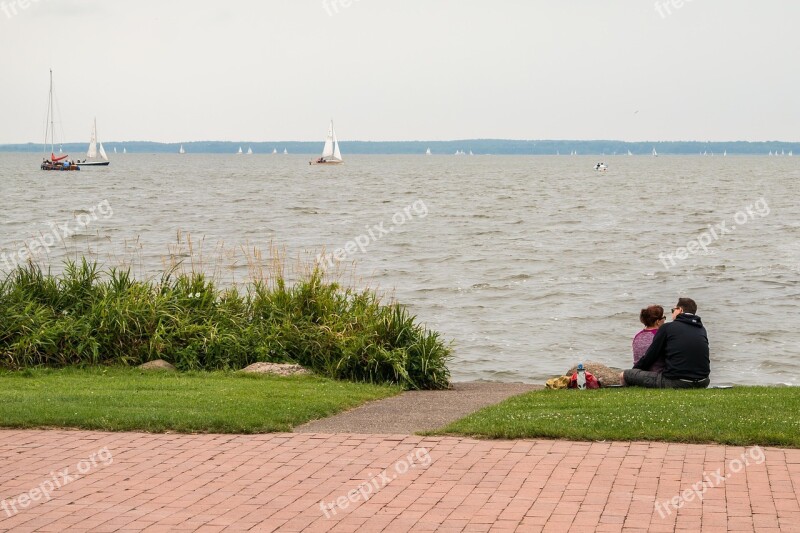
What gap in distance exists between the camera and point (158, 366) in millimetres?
13133

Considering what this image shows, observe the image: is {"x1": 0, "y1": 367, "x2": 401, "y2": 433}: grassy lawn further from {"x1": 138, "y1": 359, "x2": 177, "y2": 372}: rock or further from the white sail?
the white sail

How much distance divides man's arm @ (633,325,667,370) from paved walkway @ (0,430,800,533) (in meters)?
3.21

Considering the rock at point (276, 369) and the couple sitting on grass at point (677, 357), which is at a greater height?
the couple sitting on grass at point (677, 357)

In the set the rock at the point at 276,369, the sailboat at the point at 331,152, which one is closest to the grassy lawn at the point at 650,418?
the rock at the point at 276,369

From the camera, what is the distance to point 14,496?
289 inches

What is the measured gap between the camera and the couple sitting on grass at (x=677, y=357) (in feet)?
38.0

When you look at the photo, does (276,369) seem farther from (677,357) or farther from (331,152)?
(331,152)

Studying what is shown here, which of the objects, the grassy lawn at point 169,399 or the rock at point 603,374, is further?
the rock at point 603,374

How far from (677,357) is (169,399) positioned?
5323mm

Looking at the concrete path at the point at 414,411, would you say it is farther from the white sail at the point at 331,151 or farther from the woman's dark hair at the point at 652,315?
the white sail at the point at 331,151

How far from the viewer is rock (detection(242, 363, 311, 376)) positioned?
42.5 ft

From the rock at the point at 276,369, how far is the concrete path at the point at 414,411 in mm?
1509

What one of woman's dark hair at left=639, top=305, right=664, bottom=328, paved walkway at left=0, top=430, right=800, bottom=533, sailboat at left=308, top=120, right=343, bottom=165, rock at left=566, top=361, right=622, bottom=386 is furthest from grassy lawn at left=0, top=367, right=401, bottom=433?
sailboat at left=308, top=120, right=343, bottom=165

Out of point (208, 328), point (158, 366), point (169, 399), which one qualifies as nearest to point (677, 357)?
point (169, 399)
